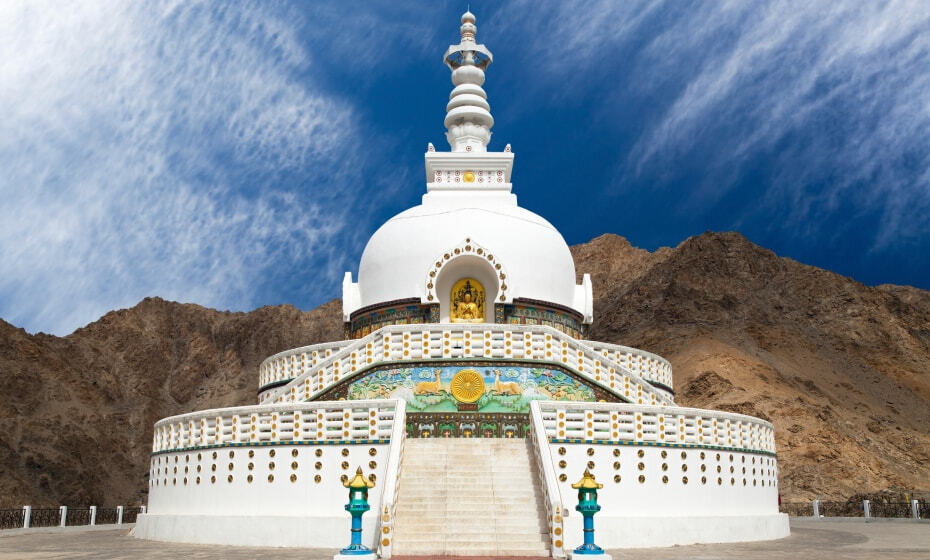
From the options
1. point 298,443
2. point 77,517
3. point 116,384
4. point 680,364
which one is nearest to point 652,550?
point 298,443

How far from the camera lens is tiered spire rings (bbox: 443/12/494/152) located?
30984 mm

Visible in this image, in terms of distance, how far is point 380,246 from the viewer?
26656 millimetres

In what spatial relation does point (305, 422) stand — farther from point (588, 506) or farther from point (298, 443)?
point (588, 506)

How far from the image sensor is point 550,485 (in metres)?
14.6

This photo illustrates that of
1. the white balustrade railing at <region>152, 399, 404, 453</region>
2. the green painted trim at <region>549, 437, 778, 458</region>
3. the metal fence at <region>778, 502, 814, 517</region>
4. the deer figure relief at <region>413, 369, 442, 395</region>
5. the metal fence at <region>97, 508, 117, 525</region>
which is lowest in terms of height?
the metal fence at <region>97, 508, 117, 525</region>

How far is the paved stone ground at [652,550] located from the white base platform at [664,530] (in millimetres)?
370

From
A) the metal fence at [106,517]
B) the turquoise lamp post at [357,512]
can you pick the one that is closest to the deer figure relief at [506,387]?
the turquoise lamp post at [357,512]

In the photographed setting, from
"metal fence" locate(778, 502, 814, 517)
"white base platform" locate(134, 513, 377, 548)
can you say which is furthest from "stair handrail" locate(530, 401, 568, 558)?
"metal fence" locate(778, 502, 814, 517)

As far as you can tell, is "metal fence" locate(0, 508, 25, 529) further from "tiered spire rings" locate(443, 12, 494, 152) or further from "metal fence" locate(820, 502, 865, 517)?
"metal fence" locate(820, 502, 865, 517)

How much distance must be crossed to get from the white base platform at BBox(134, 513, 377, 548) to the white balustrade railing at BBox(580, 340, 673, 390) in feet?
31.1

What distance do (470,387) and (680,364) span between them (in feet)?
129

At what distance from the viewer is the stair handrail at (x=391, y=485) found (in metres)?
13.4

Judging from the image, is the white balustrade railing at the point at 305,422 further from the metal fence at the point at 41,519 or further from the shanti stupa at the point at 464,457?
the metal fence at the point at 41,519

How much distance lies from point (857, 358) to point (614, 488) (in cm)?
4995
